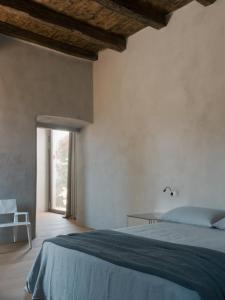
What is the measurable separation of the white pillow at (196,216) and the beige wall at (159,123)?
1.12 ft

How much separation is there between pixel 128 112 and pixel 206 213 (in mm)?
2329

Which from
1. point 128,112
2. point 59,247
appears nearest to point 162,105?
point 128,112

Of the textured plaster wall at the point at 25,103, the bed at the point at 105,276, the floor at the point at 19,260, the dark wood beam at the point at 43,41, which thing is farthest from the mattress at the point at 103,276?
the dark wood beam at the point at 43,41

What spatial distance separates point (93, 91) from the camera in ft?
19.8

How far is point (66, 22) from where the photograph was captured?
452cm

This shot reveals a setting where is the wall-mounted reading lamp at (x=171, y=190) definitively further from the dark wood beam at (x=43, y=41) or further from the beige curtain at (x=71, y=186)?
the beige curtain at (x=71, y=186)

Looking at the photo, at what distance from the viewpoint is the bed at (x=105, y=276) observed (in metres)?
1.76

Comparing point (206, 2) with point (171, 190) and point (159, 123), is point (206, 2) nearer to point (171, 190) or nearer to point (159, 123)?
point (159, 123)

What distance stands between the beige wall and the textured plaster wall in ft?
2.50

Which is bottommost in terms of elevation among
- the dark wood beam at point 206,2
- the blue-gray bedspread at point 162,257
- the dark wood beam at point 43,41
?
the blue-gray bedspread at point 162,257

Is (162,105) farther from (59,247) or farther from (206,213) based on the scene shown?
(59,247)

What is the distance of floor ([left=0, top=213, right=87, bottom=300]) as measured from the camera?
295 cm

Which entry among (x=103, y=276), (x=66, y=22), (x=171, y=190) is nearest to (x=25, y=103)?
(x=66, y=22)

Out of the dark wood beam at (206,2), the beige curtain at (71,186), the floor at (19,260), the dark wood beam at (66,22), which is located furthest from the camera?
the beige curtain at (71,186)
